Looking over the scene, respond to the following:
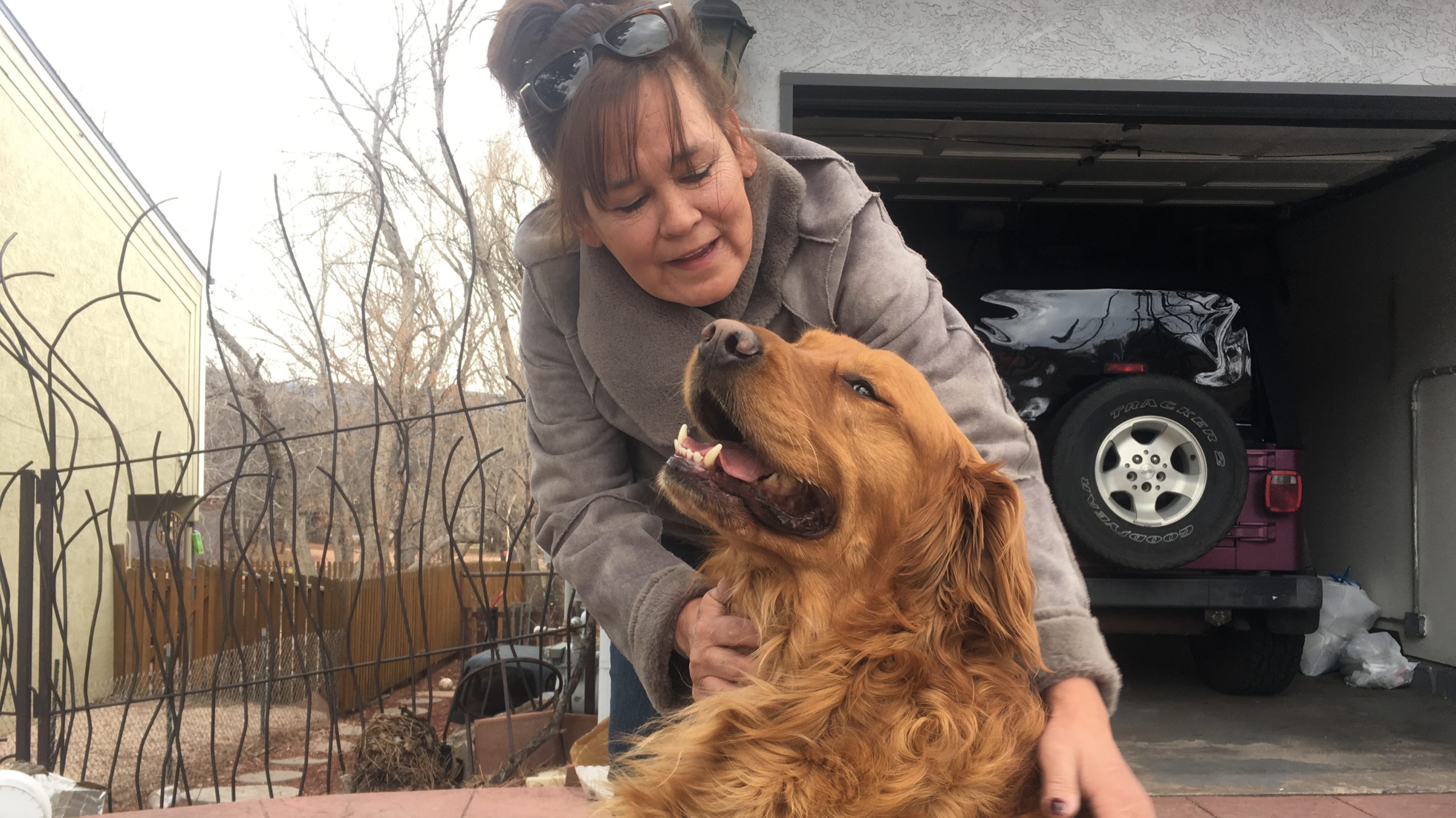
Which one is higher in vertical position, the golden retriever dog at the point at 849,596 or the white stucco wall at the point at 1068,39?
the white stucco wall at the point at 1068,39

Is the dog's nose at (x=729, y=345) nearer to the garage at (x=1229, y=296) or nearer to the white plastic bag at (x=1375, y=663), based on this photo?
the garage at (x=1229, y=296)

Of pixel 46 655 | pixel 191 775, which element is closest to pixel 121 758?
pixel 191 775

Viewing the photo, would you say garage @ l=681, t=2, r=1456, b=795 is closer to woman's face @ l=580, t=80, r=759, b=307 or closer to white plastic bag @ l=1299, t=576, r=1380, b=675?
white plastic bag @ l=1299, t=576, r=1380, b=675

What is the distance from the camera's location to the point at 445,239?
10430mm

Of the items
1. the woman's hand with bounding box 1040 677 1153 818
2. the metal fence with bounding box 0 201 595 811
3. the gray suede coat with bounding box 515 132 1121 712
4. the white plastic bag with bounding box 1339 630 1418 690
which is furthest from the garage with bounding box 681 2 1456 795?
the woman's hand with bounding box 1040 677 1153 818

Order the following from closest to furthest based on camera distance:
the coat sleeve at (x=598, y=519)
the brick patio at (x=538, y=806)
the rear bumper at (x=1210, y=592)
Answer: the coat sleeve at (x=598, y=519), the brick patio at (x=538, y=806), the rear bumper at (x=1210, y=592)

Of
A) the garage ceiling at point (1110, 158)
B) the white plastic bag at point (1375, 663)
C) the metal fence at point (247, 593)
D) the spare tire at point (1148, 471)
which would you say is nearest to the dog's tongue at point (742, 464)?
the metal fence at point (247, 593)

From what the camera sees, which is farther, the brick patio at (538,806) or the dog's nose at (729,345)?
the brick patio at (538,806)

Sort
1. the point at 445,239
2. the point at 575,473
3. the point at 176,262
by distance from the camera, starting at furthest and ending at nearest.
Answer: the point at 176,262
the point at 445,239
the point at 575,473

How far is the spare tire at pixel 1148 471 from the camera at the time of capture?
4.74 m

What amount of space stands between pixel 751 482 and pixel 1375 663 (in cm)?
582

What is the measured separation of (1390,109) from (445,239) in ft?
26.9

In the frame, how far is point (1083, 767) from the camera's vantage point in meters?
1.52

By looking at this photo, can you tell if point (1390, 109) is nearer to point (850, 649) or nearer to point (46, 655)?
point (850, 649)
